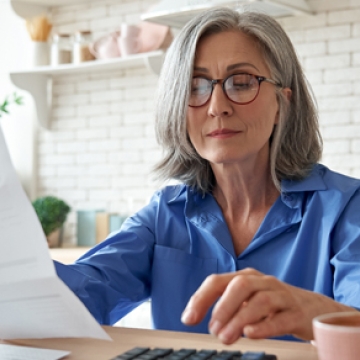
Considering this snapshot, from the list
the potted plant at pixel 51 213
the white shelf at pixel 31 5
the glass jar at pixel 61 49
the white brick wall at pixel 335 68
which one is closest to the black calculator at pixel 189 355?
the white brick wall at pixel 335 68

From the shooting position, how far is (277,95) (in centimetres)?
186

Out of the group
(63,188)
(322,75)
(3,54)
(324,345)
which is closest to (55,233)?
(63,188)

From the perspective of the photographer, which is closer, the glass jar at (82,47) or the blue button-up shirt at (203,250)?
the blue button-up shirt at (203,250)

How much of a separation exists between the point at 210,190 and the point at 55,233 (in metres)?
2.40

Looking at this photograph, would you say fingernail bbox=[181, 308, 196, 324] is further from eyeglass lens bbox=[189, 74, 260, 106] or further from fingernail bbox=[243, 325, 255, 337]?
eyeglass lens bbox=[189, 74, 260, 106]

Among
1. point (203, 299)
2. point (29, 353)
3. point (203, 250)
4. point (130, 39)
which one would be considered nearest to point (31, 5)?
point (130, 39)

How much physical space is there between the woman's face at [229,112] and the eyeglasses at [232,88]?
1 cm

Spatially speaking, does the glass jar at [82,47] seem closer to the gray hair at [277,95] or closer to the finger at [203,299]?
the gray hair at [277,95]

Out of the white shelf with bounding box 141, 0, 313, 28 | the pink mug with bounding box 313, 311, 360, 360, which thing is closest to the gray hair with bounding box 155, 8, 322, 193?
the pink mug with bounding box 313, 311, 360, 360

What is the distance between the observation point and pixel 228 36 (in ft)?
5.99

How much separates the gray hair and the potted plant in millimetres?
2212

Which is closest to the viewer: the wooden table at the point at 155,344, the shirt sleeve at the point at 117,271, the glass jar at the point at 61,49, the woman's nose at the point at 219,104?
the wooden table at the point at 155,344

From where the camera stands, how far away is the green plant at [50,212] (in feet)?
13.4

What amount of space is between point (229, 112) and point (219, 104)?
0.03 metres
